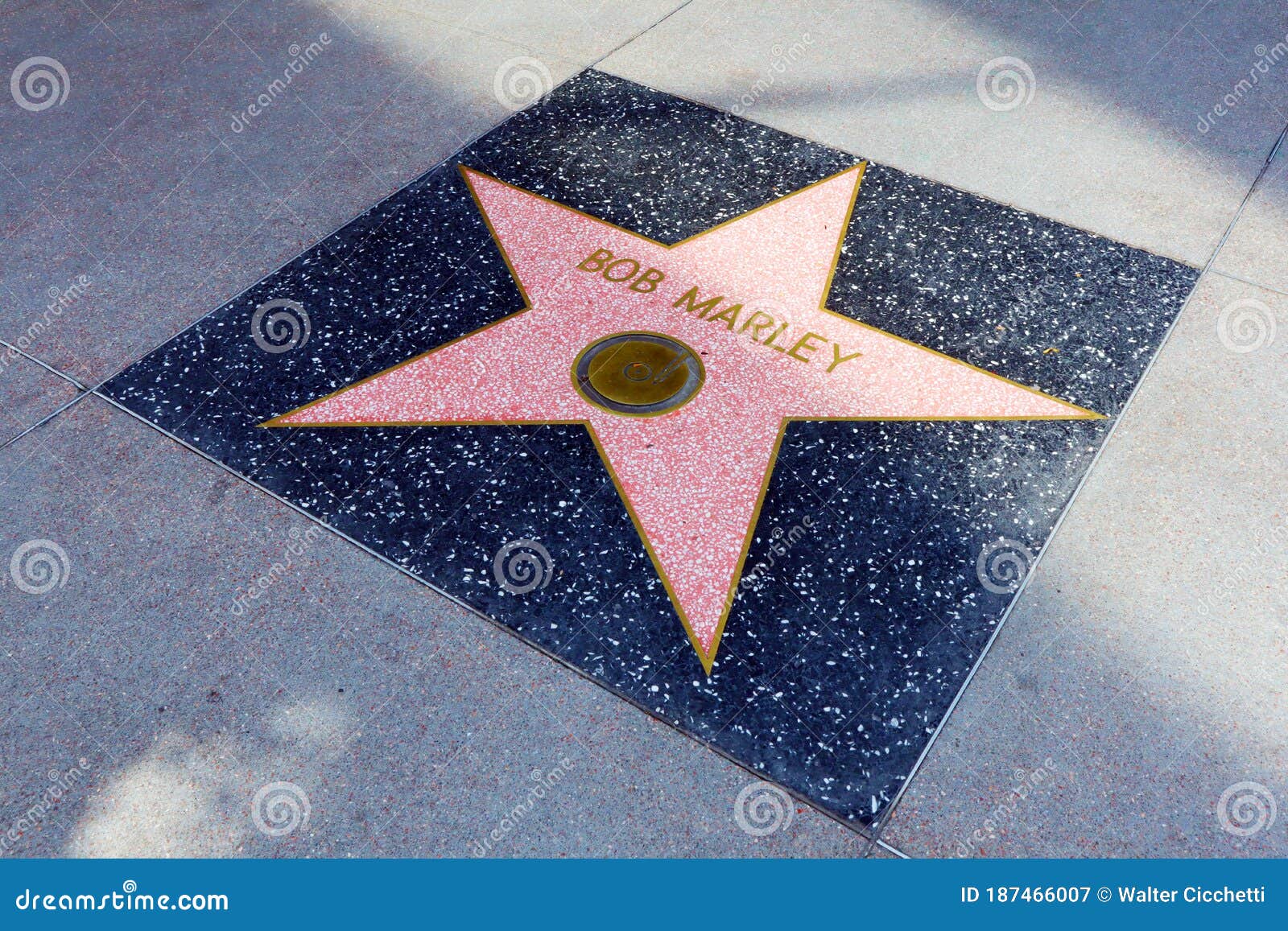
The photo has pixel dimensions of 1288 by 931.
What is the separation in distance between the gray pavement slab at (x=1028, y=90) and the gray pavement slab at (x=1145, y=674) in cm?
108

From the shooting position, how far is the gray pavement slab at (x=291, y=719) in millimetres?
1937

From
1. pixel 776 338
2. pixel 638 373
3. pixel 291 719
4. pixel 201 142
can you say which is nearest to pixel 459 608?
pixel 291 719

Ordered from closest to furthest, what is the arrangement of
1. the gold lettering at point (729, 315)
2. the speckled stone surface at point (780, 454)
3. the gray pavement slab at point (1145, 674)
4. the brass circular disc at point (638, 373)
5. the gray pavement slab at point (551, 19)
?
the gray pavement slab at point (1145, 674) → the speckled stone surface at point (780, 454) → the brass circular disc at point (638, 373) → the gold lettering at point (729, 315) → the gray pavement slab at point (551, 19)

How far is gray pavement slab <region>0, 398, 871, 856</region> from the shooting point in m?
1.94

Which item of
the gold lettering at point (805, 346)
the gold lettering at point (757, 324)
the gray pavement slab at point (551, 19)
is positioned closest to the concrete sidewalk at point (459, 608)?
the gray pavement slab at point (551, 19)

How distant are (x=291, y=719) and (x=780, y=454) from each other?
57.7 inches

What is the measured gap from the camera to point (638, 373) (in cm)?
285

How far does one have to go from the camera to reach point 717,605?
90.3 inches

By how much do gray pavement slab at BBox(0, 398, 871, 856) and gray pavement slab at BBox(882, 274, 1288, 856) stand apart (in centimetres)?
36

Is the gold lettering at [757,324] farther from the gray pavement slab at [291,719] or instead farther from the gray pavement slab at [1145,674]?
the gray pavement slab at [291,719]

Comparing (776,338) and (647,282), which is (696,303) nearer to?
(647,282)

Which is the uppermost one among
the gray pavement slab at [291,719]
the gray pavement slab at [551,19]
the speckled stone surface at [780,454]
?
the gray pavement slab at [551,19]

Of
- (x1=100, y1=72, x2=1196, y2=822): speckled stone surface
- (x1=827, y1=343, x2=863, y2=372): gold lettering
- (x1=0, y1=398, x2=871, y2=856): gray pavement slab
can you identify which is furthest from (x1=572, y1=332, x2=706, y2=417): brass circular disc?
(x1=0, y1=398, x2=871, y2=856): gray pavement slab

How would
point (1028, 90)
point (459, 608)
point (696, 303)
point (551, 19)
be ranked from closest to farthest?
point (459, 608), point (696, 303), point (1028, 90), point (551, 19)
